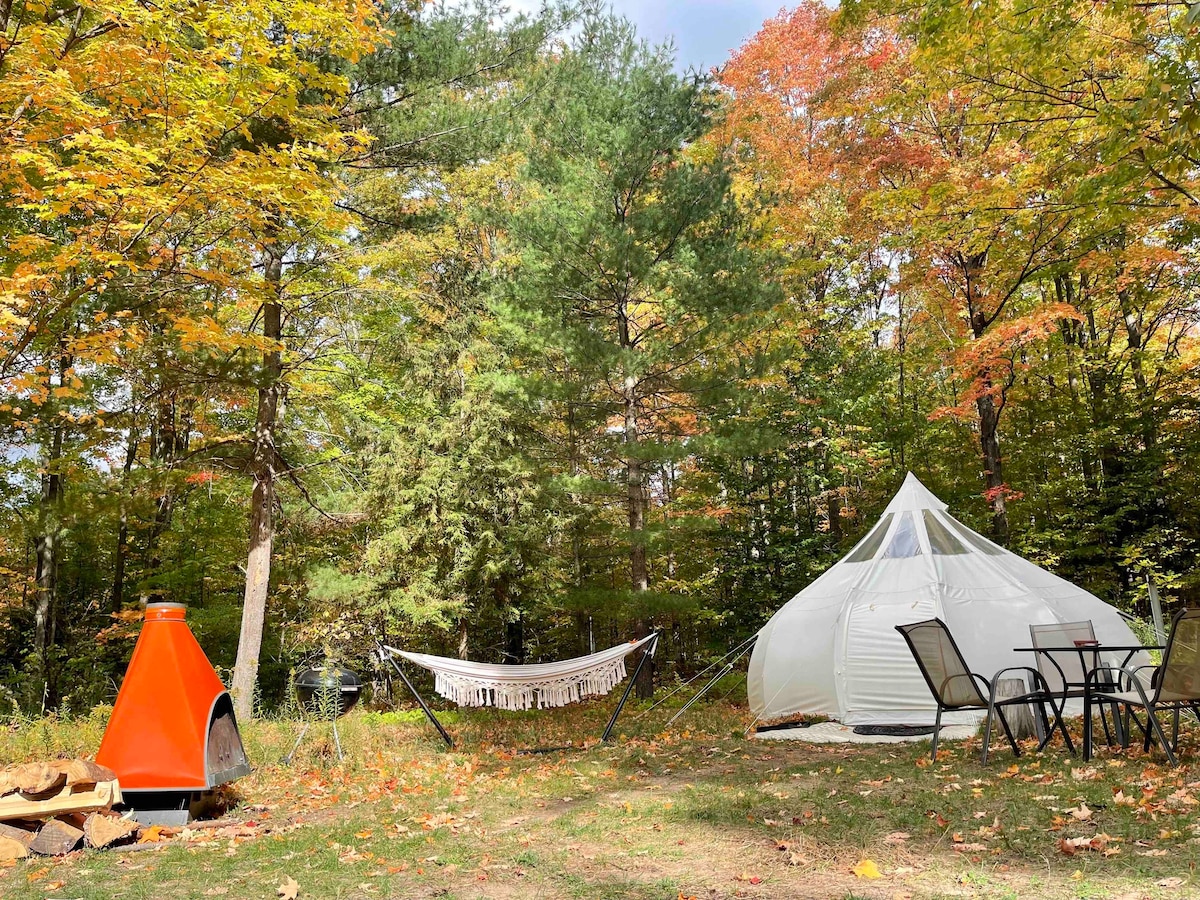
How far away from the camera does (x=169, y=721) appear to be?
442 centimetres

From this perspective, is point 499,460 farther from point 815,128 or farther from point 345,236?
point 815,128

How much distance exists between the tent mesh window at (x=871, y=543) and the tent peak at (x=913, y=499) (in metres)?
0.14

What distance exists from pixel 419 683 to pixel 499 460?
4.61m

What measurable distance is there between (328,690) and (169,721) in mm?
2246

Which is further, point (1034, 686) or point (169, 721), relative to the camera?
point (1034, 686)

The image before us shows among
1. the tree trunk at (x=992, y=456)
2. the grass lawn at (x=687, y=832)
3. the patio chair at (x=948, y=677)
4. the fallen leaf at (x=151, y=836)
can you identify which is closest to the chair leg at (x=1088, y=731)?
the grass lawn at (x=687, y=832)

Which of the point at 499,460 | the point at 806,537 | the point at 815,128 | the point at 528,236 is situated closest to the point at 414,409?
the point at 499,460

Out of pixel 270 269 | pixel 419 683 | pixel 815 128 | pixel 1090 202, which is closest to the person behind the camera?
pixel 1090 202

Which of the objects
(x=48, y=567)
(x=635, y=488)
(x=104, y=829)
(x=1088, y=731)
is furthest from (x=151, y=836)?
(x=48, y=567)

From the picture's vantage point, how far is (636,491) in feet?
33.6

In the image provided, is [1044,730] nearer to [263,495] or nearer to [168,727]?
[168,727]

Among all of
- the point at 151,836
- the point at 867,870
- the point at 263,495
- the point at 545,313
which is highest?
the point at 545,313

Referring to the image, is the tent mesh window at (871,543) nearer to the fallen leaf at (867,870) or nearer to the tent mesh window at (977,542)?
the tent mesh window at (977,542)

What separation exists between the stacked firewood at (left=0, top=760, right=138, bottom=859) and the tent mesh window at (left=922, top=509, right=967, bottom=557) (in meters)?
6.79
